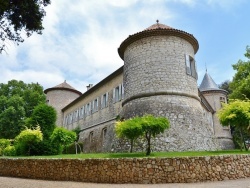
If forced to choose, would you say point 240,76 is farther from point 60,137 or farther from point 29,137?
point 29,137

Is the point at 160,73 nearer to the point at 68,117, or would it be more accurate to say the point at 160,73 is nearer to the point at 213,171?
the point at 213,171

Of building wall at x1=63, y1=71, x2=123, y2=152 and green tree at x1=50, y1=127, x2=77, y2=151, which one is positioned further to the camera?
building wall at x1=63, y1=71, x2=123, y2=152

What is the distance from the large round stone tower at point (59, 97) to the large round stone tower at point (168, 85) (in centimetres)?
2247

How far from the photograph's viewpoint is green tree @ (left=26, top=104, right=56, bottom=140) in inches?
708

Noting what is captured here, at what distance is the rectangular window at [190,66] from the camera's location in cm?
1580

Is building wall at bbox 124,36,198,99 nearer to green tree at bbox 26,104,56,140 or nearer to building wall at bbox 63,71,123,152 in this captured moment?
building wall at bbox 63,71,123,152

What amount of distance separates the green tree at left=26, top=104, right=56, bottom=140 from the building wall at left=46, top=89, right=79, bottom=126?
60.1 ft

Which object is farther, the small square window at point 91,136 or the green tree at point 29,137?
the small square window at point 91,136

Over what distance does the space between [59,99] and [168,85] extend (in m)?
25.8

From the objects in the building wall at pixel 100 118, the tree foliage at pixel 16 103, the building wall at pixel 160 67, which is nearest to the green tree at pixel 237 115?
the building wall at pixel 160 67

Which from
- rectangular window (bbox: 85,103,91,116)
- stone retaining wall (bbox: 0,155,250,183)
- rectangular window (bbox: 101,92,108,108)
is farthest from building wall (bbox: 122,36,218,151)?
rectangular window (bbox: 85,103,91,116)

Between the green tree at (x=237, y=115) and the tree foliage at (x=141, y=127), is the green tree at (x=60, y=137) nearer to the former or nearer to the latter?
the tree foliage at (x=141, y=127)

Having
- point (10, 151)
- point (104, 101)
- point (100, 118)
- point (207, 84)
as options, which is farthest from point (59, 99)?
point (207, 84)

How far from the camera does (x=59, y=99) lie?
37188mm
